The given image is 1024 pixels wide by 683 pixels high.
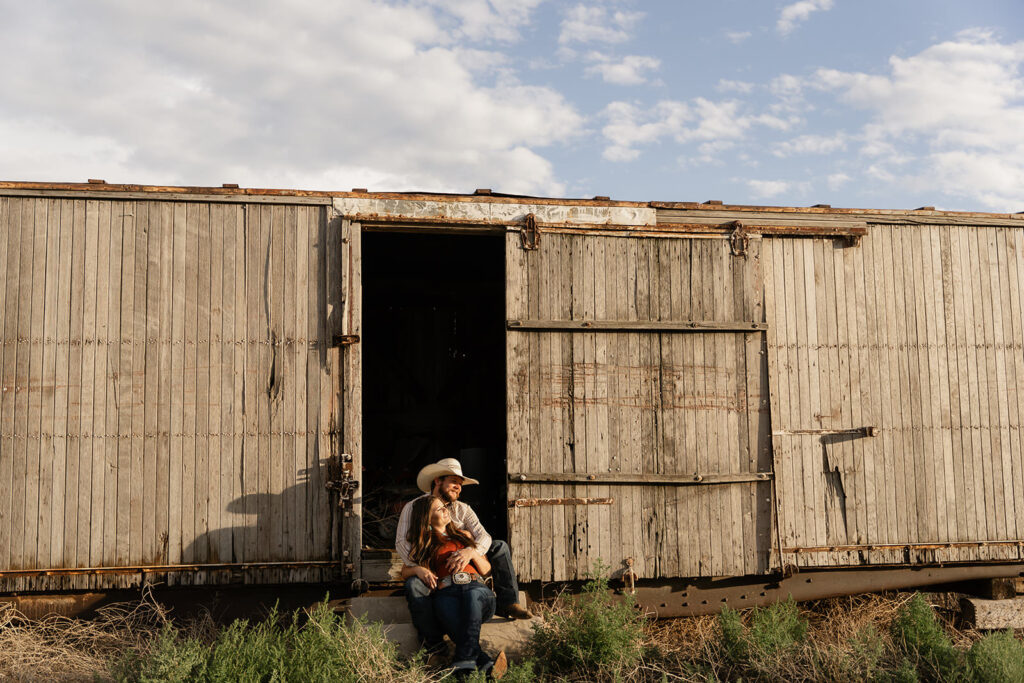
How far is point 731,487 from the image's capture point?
6.62m

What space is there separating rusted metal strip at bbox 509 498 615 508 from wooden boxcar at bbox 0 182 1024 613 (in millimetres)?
12

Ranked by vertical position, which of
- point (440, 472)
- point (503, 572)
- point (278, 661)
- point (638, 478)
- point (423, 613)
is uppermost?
point (440, 472)

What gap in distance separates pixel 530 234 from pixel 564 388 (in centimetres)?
136

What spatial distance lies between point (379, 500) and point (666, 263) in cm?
430

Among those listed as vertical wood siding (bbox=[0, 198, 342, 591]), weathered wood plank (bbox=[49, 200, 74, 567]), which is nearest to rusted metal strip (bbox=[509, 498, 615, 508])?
vertical wood siding (bbox=[0, 198, 342, 591])

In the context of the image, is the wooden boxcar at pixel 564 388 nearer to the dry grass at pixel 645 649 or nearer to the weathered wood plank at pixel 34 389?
the weathered wood plank at pixel 34 389

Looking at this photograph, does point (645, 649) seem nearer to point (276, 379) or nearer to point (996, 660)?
point (996, 660)

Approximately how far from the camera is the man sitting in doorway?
17.6 ft

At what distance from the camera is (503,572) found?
5789 millimetres

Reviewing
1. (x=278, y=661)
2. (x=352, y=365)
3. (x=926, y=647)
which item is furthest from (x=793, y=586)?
(x=278, y=661)

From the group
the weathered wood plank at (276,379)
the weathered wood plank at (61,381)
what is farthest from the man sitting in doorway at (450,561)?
the weathered wood plank at (61,381)

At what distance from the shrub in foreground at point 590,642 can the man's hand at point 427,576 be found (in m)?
0.88

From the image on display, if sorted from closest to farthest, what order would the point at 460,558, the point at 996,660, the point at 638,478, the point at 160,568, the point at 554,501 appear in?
the point at 996,660
the point at 460,558
the point at 160,568
the point at 554,501
the point at 638,478

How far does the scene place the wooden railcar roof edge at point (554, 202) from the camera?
6.15 m
